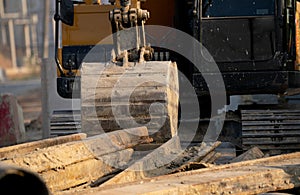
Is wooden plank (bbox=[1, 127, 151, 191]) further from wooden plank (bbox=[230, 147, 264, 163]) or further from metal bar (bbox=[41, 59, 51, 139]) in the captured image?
metal bar (bbox=[41, 59, 51, 139])

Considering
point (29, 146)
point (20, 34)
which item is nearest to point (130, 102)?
point (29, 146)

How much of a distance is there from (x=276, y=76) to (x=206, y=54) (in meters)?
0.88

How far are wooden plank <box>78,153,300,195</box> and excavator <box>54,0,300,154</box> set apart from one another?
2070mm

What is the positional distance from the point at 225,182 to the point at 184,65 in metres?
5.38

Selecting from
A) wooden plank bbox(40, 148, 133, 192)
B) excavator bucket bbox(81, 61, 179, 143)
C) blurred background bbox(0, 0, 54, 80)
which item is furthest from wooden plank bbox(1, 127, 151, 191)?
blurred background bbox(0, 0, 54, 80)

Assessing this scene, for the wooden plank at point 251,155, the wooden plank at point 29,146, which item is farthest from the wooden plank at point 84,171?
the wooden plank at point 251,155

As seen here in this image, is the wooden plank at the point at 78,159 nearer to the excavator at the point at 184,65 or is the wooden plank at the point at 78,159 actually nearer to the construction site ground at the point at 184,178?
the construction site ground at the point at 184,178

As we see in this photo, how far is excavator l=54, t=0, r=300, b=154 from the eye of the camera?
838cm

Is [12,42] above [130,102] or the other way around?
the other way around

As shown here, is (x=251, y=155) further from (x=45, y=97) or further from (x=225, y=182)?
(x=45, y=97)

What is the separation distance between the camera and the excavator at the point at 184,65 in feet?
27.5

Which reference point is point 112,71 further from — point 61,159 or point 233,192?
point 233,192

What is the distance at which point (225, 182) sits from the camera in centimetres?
568

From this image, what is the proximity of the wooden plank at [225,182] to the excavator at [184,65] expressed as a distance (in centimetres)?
207
